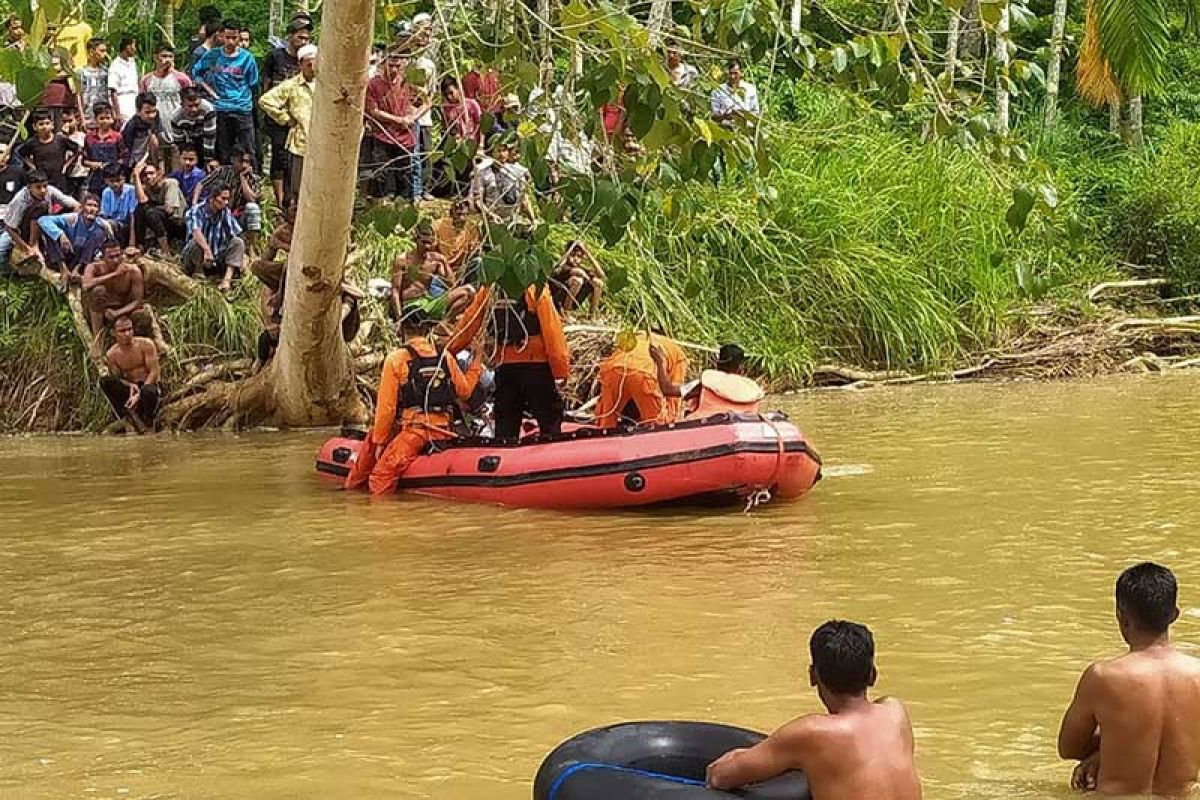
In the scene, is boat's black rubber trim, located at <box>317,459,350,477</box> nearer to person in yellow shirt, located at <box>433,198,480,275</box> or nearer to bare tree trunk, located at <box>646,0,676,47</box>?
person in yellow shirt, located at <box>433,198,480,275</box>

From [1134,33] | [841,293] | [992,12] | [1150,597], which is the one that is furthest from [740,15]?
[841,293]

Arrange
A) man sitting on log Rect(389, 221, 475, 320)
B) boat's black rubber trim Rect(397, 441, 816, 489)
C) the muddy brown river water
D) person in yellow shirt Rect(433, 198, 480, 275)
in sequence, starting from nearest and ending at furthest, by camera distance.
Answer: the muddy brown river water < boat's black rubber trim Rect(397, 441, 816, 489) < person in yellow shirt Rect(433, 198, 480, 275) < man sitting on log Rect(389, 221, 475, 320)

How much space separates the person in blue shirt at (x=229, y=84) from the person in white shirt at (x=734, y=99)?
13.3 ft

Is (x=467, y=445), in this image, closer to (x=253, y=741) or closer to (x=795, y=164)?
(x=253, y=741)

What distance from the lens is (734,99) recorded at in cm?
846

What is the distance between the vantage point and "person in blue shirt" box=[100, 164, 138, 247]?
46.6 ft

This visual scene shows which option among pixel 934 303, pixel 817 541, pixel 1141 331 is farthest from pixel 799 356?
pixel 817 541

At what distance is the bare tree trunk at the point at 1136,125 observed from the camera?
21250 mm

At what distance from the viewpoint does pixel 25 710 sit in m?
5.88

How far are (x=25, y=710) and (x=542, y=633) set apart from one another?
197 centimetres

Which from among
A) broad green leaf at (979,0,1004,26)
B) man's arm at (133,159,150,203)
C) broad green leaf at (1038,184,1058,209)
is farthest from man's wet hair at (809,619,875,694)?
man's arm at (133,159,150,203)

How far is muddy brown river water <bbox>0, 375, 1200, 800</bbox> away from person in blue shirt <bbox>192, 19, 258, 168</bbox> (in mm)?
4001

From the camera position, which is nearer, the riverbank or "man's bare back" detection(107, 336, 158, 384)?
"man's bare back" detection(107, 336, 158, 384)

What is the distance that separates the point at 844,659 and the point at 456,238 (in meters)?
9.48
